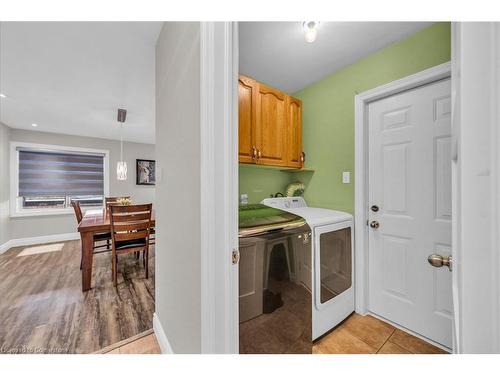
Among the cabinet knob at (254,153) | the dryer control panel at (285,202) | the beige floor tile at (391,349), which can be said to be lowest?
the beige floor tile at (391,349)

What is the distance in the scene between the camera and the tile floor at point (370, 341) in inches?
57.1

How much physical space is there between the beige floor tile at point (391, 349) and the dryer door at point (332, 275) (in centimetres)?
31

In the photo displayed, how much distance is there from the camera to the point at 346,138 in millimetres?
1962

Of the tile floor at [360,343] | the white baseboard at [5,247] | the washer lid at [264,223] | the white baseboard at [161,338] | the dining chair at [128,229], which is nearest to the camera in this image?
the washer lid at [264,223]

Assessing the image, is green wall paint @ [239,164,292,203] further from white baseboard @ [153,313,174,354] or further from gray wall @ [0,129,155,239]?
gray wall @ [0,129,155,239]

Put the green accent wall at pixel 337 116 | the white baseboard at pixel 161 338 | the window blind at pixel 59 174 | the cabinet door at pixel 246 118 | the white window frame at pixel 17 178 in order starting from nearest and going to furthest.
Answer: the white baseboard at pixel 161 338 → the green accent wall at pixel 337 116 → the cabinet door at pixel 246 118 → the white window frame at pixel 17 178 → the window blind at pixel 59 174

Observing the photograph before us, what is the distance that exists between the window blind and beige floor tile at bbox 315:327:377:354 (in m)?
5.29

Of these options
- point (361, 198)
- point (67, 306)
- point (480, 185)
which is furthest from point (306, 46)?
point (67, 306)

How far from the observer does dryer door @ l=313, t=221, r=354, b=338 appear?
1.50 metres

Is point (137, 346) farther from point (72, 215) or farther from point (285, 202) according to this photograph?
point (72, 215)

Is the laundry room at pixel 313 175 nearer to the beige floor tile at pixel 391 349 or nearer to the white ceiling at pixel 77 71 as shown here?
the beige floor tile at pixel 391 349

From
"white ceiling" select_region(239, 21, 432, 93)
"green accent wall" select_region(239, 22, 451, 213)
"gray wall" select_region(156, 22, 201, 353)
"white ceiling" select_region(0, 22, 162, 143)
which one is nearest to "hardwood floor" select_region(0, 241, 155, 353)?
"gray wall" select_region(156, 22, 201, 353)

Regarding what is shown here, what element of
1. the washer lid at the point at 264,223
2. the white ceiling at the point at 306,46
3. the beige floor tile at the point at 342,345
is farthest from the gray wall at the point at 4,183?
the beige floor tile at the point at 342,345
